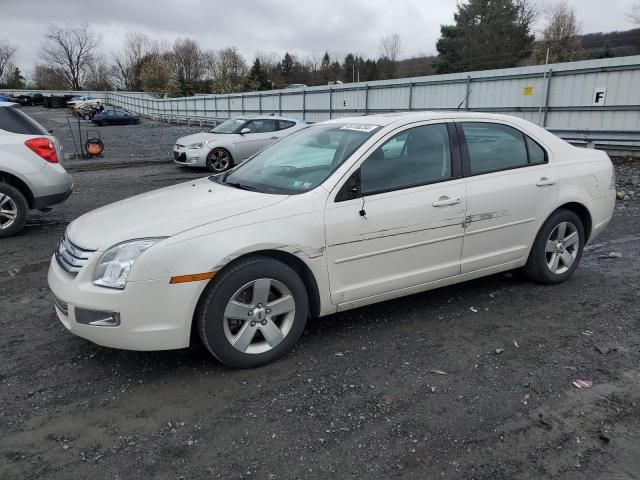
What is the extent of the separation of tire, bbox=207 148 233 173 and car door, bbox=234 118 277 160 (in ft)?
1.07

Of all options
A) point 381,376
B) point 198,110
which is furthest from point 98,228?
point 198,110

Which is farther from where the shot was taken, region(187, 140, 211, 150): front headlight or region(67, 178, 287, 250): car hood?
region(187, 140, 211, 150): front headlight

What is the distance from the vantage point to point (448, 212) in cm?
392

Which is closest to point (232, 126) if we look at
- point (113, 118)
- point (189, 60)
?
point (113, 118)

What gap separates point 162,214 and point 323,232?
42.3 inches

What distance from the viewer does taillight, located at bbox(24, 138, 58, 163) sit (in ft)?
22.0

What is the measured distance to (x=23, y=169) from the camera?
664cm

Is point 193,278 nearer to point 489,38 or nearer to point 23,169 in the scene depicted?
point 23,169

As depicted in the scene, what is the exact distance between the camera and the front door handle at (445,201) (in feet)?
12.6

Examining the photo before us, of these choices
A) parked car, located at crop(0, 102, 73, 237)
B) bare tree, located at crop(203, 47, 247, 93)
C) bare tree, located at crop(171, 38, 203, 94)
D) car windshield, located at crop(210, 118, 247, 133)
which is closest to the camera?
parked car, located at crop(0, 102, 73, 237)

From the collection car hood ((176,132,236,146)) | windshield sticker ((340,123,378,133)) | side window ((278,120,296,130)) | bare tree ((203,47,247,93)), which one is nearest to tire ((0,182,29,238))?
windshield sticker ((340,123,378,133))

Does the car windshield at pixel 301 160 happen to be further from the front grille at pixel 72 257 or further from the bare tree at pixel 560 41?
the bare tree at pixel 560 41

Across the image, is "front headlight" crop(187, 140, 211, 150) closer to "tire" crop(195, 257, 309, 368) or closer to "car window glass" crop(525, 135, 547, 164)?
"car window glass" crop(525, 135, 547, 164)

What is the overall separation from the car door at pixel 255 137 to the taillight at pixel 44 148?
23.8 feet
